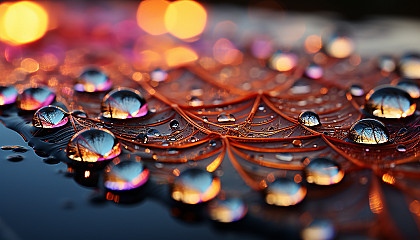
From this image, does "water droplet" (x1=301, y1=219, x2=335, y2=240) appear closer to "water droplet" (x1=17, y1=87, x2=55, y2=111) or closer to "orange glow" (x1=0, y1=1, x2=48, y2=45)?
"water droplet" (x1=17, y1=87, x2=55, y2=111)

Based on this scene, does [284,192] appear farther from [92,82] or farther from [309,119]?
[92,82]

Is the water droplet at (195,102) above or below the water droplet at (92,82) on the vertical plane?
below

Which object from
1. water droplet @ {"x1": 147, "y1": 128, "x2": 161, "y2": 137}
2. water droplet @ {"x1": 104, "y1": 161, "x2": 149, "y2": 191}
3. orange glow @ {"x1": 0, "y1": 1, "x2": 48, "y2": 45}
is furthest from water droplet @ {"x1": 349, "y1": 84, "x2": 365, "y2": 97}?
orange glow @ {"x1": 0, "y1": 1, "x2": 48, "y2": 45}

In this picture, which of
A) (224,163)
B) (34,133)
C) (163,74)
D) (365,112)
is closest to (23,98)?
(34,133)

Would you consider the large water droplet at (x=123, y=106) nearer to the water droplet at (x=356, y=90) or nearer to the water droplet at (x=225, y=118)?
the water droplet at (x=225, y=118)

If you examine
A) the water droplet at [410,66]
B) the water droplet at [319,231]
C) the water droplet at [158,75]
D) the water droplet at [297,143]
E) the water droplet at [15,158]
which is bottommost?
the water droplet at [319,231]

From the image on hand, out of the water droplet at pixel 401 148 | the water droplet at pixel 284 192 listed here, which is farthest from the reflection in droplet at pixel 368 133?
the water droplet at pixel 284 192

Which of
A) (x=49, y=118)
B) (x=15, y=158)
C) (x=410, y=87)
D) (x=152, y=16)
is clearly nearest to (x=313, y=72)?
(x=410, y=87)

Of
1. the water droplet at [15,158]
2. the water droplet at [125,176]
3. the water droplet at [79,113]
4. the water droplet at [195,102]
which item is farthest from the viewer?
the water droplet at [195,102]
